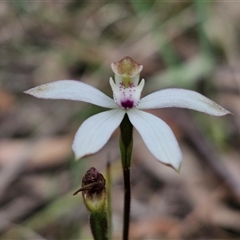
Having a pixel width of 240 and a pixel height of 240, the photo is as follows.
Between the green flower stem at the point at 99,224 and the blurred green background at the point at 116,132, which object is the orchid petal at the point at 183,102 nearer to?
the green flower stem at the point at 99,224

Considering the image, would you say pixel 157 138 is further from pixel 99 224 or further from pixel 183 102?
pixel 99 224

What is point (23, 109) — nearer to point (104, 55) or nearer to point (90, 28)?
point (104, 55)

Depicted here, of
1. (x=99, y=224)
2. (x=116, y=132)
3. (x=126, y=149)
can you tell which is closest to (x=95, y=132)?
(x=126, y=149)

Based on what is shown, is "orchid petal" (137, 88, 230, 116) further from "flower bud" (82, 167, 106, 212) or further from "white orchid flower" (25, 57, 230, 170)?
"flower bud" (82, 167, 106, 212)

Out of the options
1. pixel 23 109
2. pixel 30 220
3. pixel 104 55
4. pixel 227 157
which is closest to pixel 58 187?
pixel 30 220

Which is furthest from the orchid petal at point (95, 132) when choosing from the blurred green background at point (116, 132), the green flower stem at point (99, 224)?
the blurred green background at point (116, 132)

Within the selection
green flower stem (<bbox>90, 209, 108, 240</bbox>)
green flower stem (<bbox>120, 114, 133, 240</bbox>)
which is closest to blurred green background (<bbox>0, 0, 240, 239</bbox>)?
green flower stem (<bbox>90, 209, 108, 240</bbox>)
